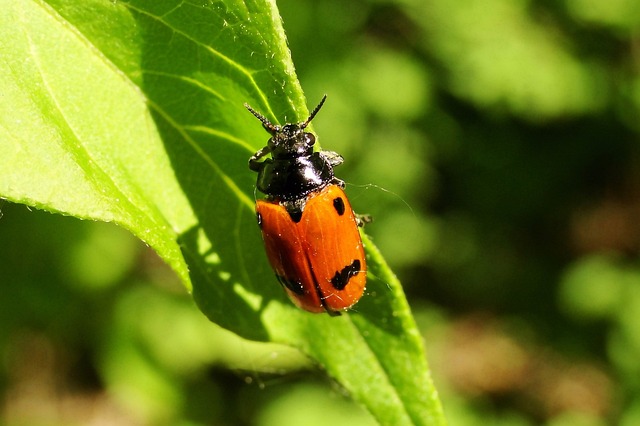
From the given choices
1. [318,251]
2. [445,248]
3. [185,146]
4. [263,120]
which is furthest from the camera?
[445,248]

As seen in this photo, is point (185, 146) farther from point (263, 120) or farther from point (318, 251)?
point (318, 251)

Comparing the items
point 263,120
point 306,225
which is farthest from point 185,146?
point 306,225

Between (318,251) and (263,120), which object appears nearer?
(263,120)

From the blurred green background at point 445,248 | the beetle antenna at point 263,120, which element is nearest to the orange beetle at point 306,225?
the beetle antenna at point 263,120

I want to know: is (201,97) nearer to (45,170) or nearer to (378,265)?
(45,170)

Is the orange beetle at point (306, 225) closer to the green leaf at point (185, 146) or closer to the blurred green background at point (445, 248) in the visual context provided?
the green leaf at point (185, 146)

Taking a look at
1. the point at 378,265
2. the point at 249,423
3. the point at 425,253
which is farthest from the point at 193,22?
the point at 425,253
